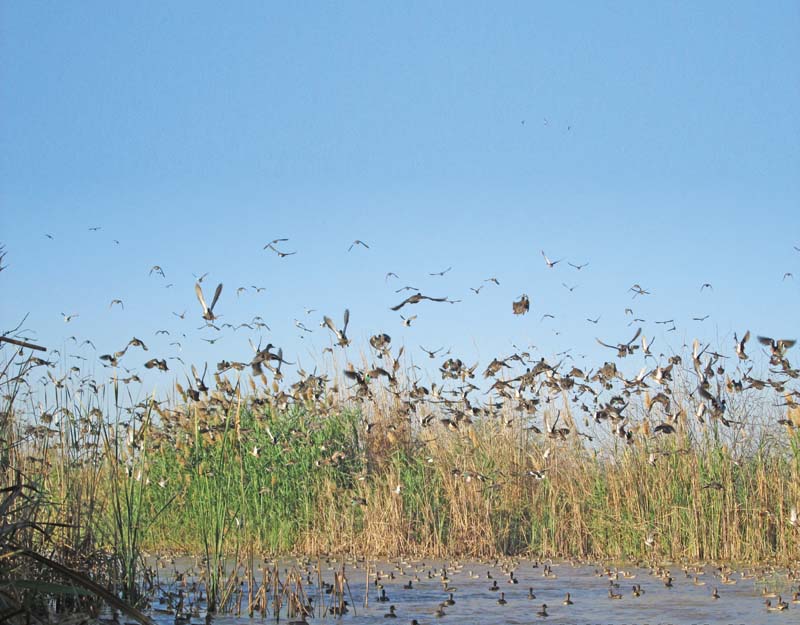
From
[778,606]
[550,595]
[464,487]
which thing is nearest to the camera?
[778,606]

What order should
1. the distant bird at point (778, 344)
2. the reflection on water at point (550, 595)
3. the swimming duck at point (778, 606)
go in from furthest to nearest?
1. the distant bird at point (778, 344)
2. the swimming duck at point (778, 606)
3. the reflection on water at point (550, 595)

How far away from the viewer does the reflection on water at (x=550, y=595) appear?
7086mm

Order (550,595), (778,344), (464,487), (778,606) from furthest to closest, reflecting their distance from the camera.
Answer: (464,487) < (778,344) < (550,595) < (778,606)

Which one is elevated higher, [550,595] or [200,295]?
[200,295]

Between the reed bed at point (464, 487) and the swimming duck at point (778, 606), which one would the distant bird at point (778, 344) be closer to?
the reed bed at point (464, 487)

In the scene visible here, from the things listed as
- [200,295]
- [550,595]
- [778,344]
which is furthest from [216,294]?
[778,344]

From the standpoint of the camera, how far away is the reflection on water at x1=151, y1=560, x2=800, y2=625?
7.09m

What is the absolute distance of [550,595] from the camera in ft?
27.2

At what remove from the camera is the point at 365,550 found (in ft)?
38.8

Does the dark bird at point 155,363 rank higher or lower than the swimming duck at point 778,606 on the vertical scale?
higher

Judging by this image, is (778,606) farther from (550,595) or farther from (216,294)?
(216,294)

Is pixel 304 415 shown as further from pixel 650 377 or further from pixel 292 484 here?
pixel 650 377

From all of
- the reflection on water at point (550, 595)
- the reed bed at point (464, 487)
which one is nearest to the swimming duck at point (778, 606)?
the reflection on water at point (550, 595)

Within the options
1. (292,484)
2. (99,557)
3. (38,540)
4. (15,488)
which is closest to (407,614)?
(99,557)
